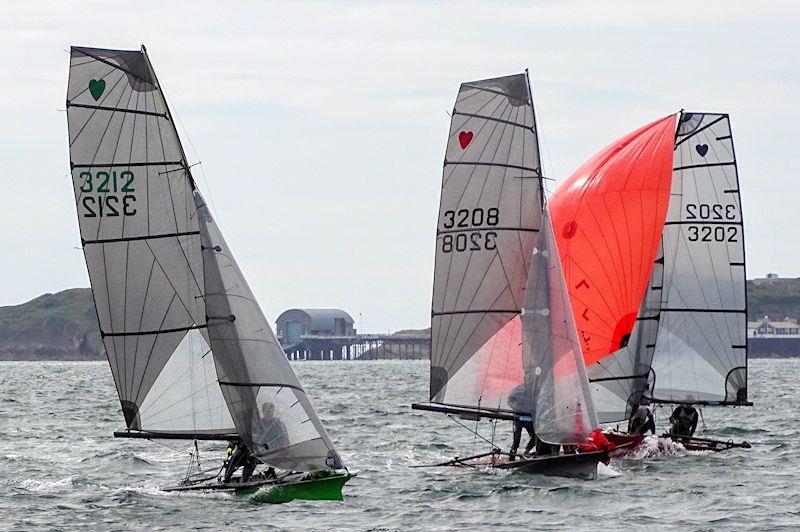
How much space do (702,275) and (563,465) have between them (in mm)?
10117

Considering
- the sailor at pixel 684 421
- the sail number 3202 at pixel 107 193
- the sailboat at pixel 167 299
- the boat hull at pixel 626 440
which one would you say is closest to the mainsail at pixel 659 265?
the boat hull at pixel 626 440

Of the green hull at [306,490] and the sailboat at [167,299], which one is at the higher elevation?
the sailboat at [167,299]

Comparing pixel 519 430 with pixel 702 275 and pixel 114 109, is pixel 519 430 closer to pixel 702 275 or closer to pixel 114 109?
pixel 702 275

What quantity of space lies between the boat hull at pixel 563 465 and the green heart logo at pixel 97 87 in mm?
9507

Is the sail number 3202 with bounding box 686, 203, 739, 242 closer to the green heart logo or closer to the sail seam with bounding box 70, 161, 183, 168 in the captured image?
the sail seam with bounding box 70, 161, 183, 168

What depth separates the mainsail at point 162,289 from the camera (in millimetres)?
23891

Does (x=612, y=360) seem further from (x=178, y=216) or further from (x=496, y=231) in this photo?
(x=178, y=216)

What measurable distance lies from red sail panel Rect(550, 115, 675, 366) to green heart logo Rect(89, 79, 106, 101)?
10157 mm

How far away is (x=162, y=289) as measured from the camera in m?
24.4

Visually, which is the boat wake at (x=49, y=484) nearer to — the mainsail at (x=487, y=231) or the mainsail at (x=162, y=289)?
the mainsail at (x=162, y=289)

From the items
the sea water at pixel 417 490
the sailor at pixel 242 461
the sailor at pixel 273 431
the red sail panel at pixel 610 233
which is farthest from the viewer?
the red sail panel at pixel 610 233

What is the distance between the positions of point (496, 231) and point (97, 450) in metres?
13.2

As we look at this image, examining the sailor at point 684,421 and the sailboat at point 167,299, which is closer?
the sailboat at point 167,299

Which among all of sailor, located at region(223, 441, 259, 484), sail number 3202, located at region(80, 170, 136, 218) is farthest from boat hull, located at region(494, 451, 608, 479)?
sail number 3202, located at region(80, 170, 136, 218)
